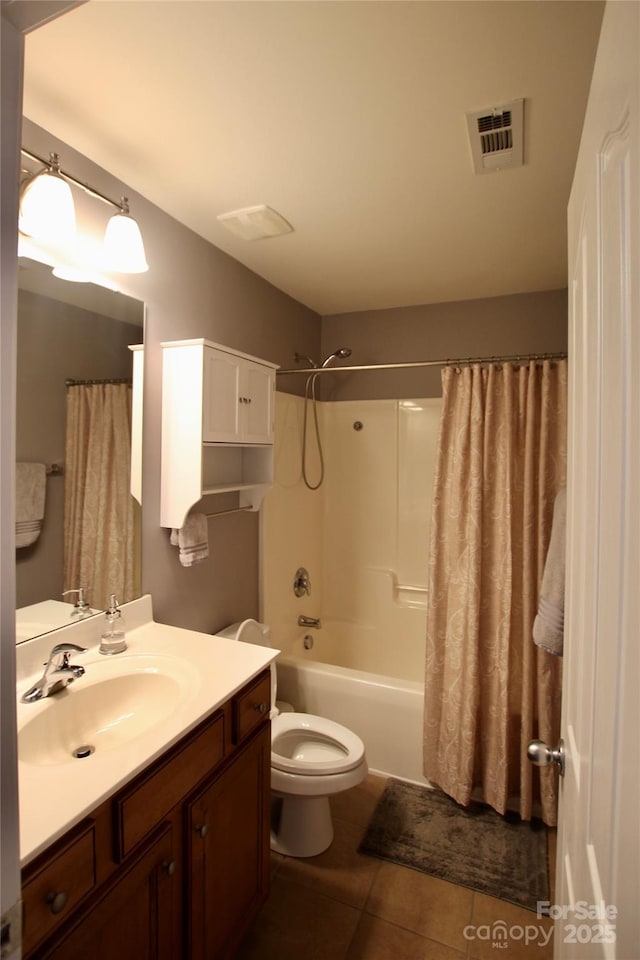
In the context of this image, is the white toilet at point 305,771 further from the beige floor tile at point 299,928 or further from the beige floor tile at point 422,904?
the beige floor tile at point 422,904

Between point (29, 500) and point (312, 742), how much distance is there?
1.50 metres

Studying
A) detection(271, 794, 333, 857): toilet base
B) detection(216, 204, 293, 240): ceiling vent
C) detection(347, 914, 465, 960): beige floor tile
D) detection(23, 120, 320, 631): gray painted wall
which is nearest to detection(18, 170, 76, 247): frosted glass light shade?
detection(23, 120, 320, 631): gray painted wall

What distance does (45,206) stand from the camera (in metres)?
1.22

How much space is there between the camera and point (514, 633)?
7.04 feet

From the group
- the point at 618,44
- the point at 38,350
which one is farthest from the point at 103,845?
the point at 618,44

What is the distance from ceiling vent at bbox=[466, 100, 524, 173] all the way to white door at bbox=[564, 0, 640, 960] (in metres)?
0.64

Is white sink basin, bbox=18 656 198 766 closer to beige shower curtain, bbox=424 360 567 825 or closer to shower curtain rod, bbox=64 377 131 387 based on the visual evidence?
shower curtain rod, bbox=64 377 131 387

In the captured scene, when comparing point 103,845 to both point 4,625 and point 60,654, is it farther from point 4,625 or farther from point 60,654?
point 4,625

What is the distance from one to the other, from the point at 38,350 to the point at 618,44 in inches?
55.4

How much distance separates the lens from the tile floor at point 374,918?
60.2 inches

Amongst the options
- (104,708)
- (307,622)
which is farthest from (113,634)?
(307,622)

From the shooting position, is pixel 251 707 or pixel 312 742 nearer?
pixel 251 707

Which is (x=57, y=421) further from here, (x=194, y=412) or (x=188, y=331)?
(x=188, y=331)

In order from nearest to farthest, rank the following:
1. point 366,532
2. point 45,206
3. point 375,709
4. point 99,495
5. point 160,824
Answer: point 160,824, point 45,206, point 99,495, point 375,709, point 366,532
